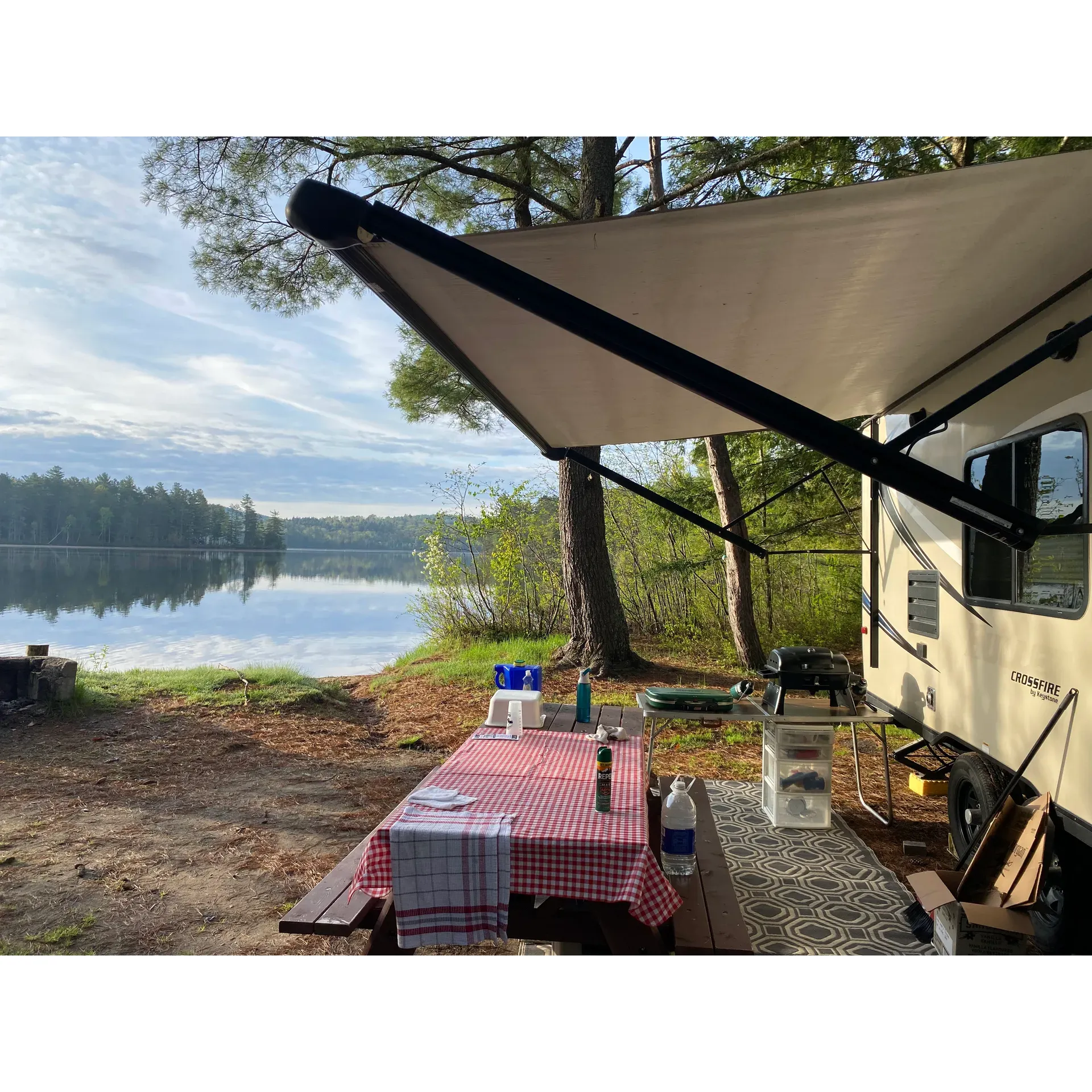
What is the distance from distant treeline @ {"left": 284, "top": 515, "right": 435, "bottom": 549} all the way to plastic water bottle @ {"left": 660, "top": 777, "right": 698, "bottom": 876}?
1515 cm

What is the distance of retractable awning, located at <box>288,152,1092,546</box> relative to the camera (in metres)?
1.32

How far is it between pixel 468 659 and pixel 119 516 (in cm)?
1417

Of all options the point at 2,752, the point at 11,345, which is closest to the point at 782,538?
the point at 2,752

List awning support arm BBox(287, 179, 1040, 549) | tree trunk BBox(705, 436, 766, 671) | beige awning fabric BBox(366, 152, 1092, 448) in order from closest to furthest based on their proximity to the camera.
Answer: awning support arm BBox(287, 179, 1040, 549) < beige awning fabric BBox(366, 152, 1092, 448) < tree trunk BBox(705, 436, 766, 671)

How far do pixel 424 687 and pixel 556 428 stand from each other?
431 centimetres

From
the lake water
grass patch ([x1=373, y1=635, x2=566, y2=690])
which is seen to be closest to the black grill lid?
grass patch ([x1=373, y1=635, x2=566, y2=690])

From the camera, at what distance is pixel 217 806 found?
4.06 meters

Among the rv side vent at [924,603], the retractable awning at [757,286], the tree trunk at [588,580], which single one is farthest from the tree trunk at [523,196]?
the rv side vent at [924,603]

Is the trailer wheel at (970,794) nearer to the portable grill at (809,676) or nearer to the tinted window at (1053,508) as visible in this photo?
the portable grill at (809,676)

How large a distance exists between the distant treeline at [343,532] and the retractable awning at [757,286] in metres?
14.9

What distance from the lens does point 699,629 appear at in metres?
8.72

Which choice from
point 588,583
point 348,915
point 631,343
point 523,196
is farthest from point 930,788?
point 523,196

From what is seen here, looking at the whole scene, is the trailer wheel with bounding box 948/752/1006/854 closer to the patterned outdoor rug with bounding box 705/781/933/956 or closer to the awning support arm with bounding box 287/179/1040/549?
the patterned outdoor rug with bounding box 705/781/933/956
